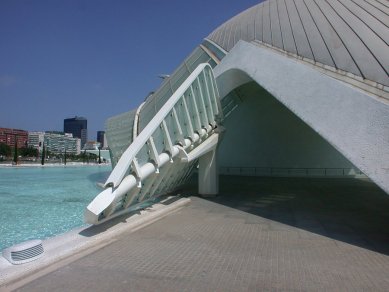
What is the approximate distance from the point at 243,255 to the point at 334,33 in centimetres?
757

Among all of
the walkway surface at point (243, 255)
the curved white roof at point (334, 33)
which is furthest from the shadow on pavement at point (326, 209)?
the curved white roof at point (334, 33)

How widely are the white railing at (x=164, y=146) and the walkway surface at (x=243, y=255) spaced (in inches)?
33.0

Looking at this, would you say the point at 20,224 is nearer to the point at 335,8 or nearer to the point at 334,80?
the point at 334,80

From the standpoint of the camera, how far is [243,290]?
14.7 ft

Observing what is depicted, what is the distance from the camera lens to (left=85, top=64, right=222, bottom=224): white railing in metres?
7.22

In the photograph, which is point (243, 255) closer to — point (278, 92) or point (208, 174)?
point (278, 92)

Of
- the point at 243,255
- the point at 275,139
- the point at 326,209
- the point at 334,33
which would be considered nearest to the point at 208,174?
the point at 326,209

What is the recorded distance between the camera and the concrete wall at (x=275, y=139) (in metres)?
23.5

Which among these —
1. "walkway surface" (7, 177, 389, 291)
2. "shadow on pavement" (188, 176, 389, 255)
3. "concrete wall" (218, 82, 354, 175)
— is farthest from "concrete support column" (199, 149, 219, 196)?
"concrete wall" (218, 82, 354, 175)

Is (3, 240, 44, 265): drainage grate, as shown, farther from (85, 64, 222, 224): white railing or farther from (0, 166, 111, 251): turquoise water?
(0, 166, 111, 251): turquoise water

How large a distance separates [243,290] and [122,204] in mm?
4486

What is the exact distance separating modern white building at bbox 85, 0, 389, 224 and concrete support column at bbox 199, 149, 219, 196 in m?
0.04

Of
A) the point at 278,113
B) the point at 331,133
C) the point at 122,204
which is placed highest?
the point at 278,113

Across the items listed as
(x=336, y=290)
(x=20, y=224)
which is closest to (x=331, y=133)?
(x=336, y=290)
